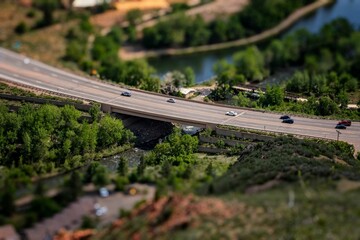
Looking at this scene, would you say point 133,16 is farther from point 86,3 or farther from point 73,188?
point 73,188

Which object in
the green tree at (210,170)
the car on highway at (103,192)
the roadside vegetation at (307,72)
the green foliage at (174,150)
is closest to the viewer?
the car on highway at (103,192)

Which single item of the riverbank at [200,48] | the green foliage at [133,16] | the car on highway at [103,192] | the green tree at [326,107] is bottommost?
the car on highway at [103,192]

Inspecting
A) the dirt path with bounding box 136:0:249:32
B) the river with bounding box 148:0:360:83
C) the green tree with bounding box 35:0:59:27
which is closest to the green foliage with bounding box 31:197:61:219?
the river with bounding box 148:0:360:83

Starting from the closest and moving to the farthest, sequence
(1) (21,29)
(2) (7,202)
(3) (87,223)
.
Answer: (3) (87,223) → (2) (7,202) → (1) (21,29)

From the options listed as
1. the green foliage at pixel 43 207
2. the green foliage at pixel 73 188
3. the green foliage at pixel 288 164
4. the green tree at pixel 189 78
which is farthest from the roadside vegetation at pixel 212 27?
the green foliage at pixel 43 207

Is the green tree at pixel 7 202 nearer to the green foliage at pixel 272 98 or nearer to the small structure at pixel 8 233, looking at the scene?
the small structure at pixel 8 233

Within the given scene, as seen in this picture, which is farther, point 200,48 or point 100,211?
point 200,48

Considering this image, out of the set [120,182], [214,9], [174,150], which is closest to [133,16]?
[214,9]
